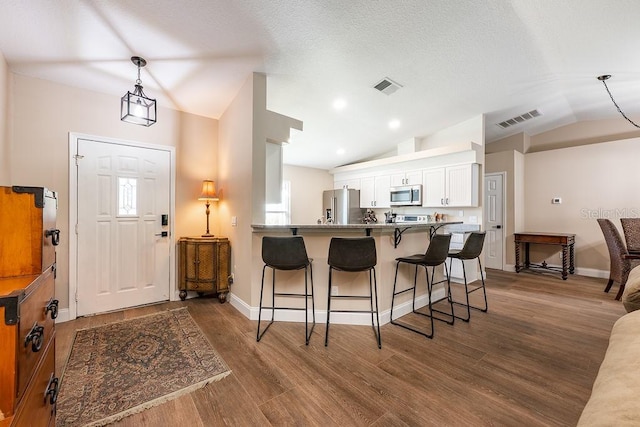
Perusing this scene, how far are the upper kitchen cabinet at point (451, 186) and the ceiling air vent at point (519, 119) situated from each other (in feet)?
4.12

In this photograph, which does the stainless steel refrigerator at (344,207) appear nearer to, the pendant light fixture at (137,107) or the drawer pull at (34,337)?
the pendant light fixture at (137,107)

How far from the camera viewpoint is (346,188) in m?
6.23

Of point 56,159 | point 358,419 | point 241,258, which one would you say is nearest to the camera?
point 358,419

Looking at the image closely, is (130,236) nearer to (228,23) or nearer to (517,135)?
(228,23)

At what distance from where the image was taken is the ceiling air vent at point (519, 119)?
183 inches

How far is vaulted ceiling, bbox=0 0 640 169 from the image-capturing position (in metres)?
2.14

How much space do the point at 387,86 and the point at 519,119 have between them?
3056 millimetres

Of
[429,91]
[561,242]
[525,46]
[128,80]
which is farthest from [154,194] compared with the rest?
[561,242]

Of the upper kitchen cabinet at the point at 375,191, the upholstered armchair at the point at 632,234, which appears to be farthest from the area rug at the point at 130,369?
the upholstered armchair at the point at 632,234

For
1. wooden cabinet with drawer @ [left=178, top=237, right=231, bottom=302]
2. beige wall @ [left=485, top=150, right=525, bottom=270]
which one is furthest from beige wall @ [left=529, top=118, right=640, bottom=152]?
wooden cabinet with drawer @ [left=178, top=237, right=231, bottom=302]

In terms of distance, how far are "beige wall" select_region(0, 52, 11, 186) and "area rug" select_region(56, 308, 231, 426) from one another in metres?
1.62

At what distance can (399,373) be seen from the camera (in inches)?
79.4

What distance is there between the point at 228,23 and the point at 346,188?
4340 millimetres

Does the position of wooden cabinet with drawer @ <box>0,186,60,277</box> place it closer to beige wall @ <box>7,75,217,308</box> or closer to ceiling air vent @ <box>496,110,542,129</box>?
beige wall @ <box>7,75,217,308</box>
